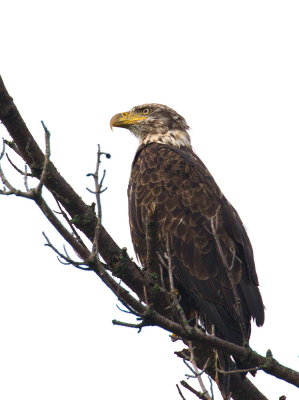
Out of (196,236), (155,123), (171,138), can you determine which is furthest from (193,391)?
(155,123)

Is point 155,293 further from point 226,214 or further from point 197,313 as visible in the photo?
point 226,214

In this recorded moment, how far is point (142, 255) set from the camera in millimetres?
5676

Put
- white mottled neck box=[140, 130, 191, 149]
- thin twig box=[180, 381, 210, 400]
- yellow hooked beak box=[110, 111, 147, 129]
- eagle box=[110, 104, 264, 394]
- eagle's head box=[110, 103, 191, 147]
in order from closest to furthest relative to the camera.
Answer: thin twig box=[180, 381, 210, 400]
eagle box=[110, 104, 264, 394]
white mottled neck box=[140, 130, 191, 149]
eagle's head box=[110, 103, 191, 147]
yellow hooked beak box=[110, 111, 147, 129]

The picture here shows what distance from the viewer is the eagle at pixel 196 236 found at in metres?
5.19

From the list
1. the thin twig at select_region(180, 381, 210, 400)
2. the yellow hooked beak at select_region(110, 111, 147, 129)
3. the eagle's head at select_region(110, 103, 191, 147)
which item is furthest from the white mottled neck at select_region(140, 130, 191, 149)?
the thin twig at select_region(180, 381, 210, 400)

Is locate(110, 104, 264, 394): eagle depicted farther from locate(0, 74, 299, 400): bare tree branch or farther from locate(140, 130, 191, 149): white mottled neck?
locate(140, 130, 191, 149): white mottled neck

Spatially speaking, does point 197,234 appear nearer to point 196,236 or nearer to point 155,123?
point 196,236

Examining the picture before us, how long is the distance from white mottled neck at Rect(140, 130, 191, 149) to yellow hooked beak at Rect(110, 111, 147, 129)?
29 centimetres

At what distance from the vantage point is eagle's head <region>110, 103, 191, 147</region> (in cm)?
725

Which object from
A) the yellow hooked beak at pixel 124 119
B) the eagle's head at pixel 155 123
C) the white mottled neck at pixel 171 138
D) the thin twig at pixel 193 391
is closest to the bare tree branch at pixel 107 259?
the thin twig at pixel 193 391

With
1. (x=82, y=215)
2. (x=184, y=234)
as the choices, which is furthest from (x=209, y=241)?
(x=82, y=215)

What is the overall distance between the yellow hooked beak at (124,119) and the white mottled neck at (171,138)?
0.29 m

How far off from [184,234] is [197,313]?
0.68 meters

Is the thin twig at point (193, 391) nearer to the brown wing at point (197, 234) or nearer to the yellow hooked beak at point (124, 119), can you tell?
the brown wing at point (197, 234)
